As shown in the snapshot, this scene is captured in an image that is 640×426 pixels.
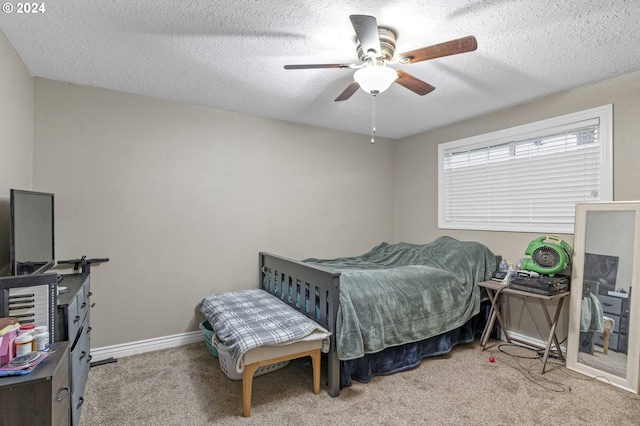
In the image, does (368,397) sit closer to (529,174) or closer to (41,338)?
(41,338)

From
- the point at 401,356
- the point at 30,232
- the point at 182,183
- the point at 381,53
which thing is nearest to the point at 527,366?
the point at 401,356

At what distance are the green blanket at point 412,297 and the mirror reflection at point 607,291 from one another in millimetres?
780

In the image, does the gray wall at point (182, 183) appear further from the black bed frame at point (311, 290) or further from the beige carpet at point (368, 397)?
the beige carpet at point (368, 397)

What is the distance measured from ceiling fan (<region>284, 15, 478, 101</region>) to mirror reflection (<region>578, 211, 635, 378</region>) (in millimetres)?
1810

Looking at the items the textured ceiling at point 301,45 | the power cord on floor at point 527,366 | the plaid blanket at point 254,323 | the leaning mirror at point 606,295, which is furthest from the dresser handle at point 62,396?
the leaning mirror at point 606,295

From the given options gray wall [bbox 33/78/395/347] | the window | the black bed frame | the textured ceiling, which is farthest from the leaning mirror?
gray wall [bbox 33/78/395/347]

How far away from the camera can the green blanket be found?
2270 mm

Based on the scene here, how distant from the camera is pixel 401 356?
8.34 ft

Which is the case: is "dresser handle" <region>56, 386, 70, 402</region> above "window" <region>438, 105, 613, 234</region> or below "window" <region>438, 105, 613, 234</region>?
below

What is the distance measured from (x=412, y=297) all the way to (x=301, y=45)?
201cm

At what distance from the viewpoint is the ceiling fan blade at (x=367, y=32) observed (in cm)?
149

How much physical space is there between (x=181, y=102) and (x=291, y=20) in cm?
169

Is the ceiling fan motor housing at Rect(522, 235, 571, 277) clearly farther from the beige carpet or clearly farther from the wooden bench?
the wooden bench

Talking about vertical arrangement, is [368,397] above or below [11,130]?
below
